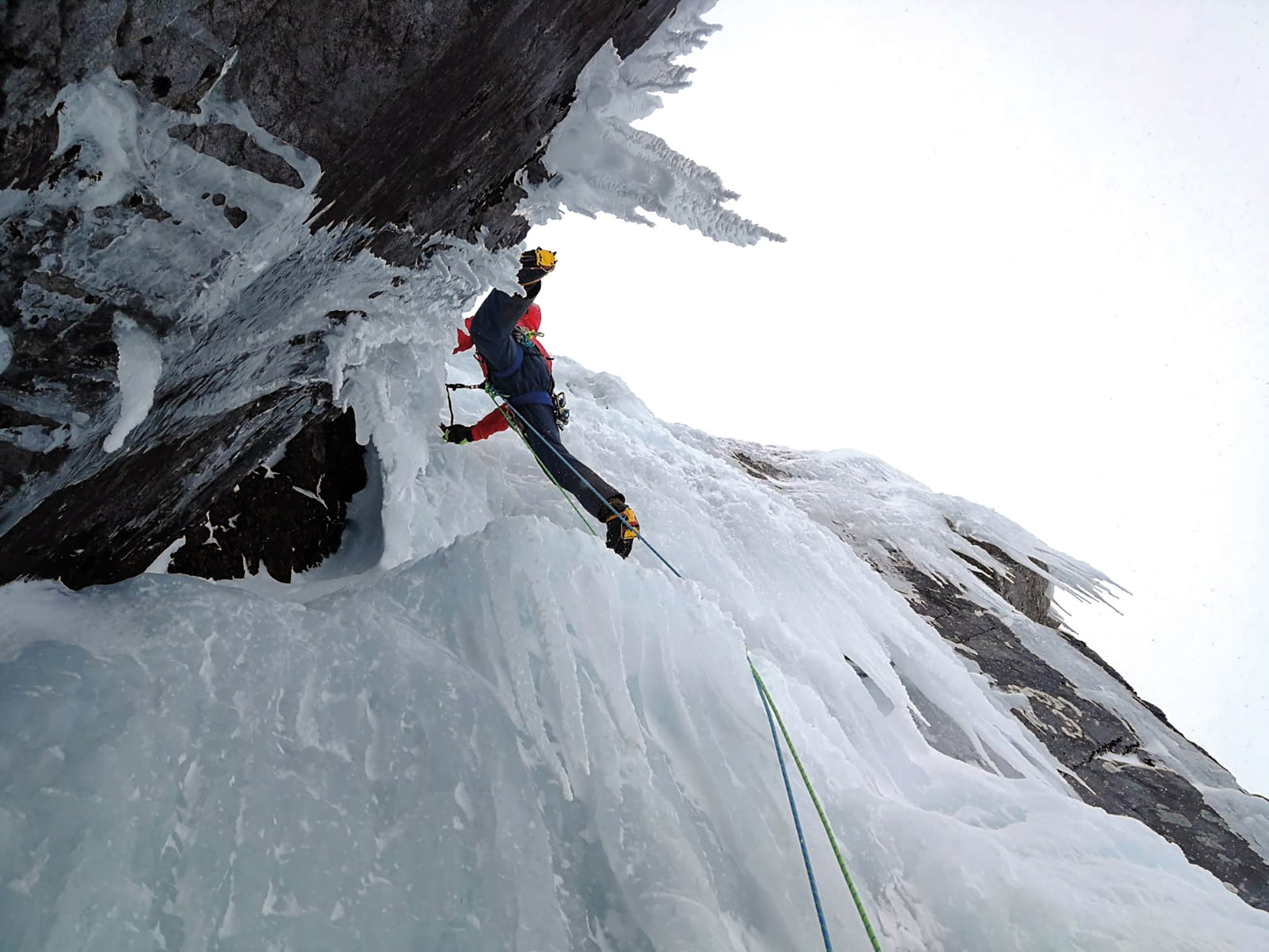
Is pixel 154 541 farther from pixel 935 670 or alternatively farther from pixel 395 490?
pixel 935 670

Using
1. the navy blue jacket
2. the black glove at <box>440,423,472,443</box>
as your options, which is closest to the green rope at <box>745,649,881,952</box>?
the navy blue jacket

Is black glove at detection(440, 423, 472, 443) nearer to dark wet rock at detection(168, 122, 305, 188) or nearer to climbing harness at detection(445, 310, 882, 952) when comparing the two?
climbing harness at detection(445, 310, 882, 952)

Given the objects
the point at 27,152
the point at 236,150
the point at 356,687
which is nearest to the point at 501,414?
the point at 356,687

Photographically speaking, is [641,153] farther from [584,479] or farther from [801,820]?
[801,820]

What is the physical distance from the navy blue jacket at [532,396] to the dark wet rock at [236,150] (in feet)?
7.24

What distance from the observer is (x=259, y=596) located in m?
2.37

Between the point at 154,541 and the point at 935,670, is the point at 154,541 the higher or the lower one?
the lower one

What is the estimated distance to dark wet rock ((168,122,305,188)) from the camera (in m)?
1.36

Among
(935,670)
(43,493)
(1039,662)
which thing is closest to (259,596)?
(43,493)

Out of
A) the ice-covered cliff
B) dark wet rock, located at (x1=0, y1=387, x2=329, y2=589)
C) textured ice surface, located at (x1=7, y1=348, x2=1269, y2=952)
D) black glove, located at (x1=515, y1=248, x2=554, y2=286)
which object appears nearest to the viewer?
the ice-covered cliff

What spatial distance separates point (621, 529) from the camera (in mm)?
3811

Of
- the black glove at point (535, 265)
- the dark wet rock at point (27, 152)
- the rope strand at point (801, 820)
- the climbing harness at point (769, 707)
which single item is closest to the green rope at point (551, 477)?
the climbing harness at point (769, 707)

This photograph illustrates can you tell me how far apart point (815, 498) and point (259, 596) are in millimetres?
6293

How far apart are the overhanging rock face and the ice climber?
134cm
